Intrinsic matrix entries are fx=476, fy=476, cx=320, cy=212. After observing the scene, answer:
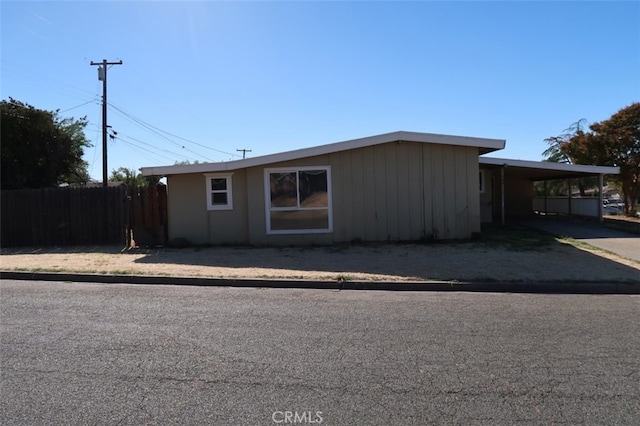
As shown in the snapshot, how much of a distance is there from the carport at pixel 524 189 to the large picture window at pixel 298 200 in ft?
21.5

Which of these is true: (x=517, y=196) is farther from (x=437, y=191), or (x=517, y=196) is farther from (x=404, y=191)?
(x=404, y=191)

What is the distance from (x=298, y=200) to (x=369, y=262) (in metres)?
3.85

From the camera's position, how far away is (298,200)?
13539 millimetres

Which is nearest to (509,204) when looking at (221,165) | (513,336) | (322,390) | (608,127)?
(608,127)

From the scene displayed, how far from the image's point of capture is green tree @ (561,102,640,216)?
73.3 feet

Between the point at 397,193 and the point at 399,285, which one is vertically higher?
the point at 397,193

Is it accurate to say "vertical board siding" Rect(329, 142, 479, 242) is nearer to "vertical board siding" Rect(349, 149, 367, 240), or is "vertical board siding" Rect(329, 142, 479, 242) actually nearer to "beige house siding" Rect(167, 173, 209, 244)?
"vertical board siding" Rect(349, 149, 367, 240)

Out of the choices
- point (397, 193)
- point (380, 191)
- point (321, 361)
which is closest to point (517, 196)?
point (397, 193)

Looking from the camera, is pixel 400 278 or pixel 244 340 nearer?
pixel 244 340

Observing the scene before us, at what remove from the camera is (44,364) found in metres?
4.46

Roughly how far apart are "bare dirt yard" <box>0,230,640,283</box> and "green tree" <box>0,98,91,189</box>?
1502cm

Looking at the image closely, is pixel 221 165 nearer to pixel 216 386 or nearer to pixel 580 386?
pixel 216 386

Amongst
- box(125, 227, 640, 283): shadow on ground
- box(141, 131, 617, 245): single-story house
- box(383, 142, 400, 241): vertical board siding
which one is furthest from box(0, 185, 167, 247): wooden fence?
box(383, 142, 400, 241): vertical board siding

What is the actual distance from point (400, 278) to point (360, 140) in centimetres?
547
